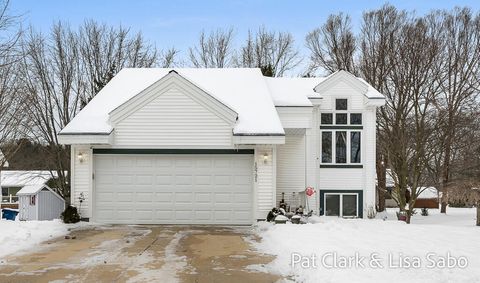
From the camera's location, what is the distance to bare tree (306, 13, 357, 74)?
38.3m

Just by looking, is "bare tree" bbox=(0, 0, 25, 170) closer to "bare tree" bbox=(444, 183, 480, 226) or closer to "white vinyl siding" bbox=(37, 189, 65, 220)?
"white vinyl siding" bbox=(37, 189, 65, 220)

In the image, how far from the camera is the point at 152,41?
35.8m

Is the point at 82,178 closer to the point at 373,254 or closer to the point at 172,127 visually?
the point at 172,127

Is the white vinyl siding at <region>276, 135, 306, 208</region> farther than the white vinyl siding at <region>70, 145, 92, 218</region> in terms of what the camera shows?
Yes

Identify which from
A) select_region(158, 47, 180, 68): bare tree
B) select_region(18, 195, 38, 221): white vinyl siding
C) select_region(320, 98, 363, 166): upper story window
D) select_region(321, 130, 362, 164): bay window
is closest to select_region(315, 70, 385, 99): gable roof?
select_region(320, 98, 363, 166): upper story window

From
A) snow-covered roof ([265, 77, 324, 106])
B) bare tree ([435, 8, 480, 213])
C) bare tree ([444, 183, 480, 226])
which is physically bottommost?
bare tree ([444, 183, 480, 226])

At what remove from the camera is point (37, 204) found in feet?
73.8

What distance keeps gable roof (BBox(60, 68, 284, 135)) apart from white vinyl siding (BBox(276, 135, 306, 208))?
8.69 ft

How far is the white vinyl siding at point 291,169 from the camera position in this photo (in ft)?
67.5

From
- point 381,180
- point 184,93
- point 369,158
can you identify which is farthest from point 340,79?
point 381,180

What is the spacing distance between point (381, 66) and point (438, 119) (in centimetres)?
578

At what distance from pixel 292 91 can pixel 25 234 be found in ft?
40.6

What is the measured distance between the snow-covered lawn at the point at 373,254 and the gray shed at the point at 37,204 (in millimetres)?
13368

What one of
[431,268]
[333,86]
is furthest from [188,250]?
[333,86]
